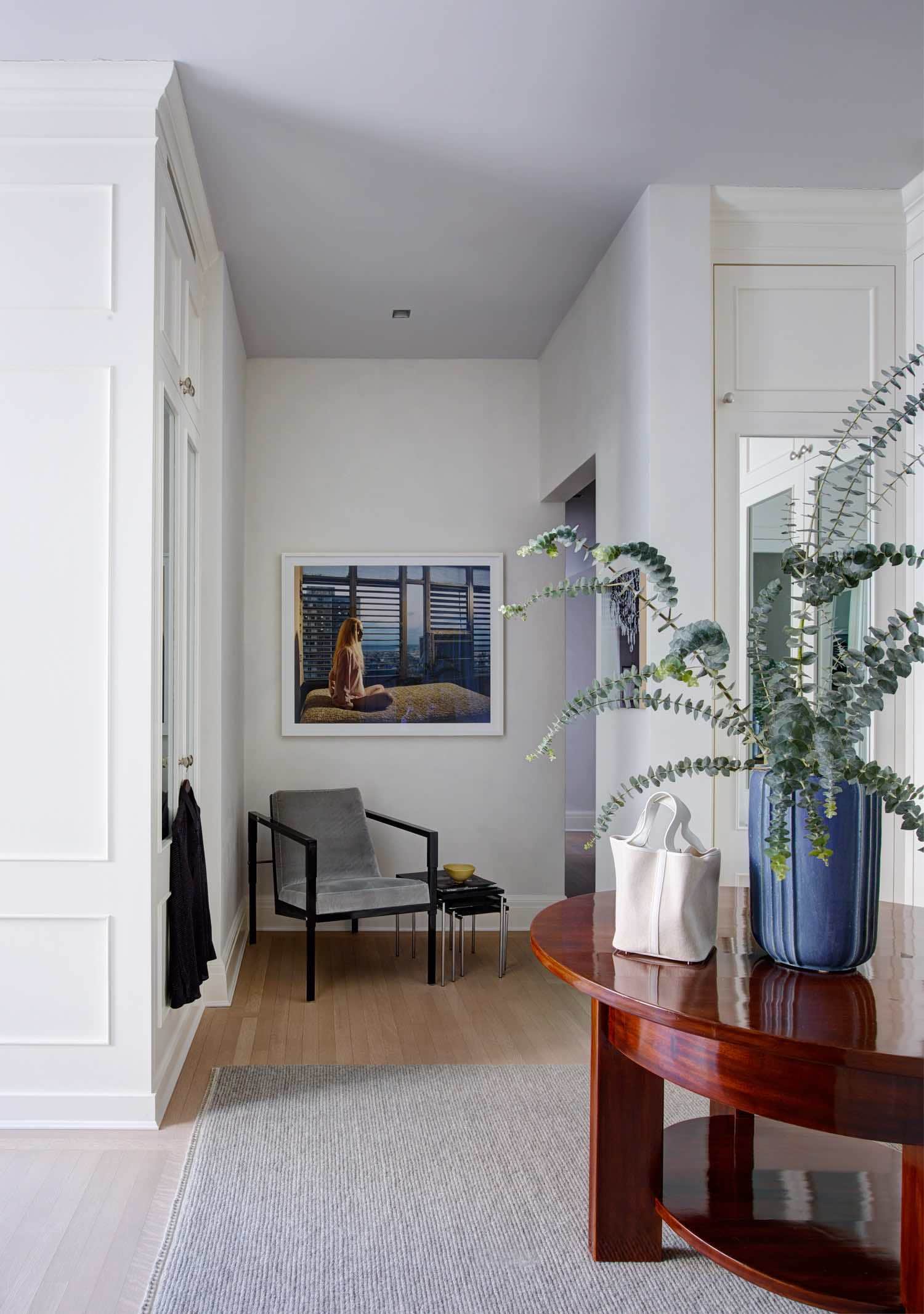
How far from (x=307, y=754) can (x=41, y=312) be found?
9.22 feet

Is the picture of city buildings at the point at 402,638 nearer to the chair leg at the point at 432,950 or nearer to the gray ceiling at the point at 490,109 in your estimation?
the chair leg at the point at 432,950

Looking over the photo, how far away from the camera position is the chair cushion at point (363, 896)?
13.4ft

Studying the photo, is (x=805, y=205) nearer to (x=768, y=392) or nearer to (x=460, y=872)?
(x=768, y=392)

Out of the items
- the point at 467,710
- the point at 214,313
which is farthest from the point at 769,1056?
the point at 467,710

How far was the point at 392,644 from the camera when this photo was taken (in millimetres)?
5211

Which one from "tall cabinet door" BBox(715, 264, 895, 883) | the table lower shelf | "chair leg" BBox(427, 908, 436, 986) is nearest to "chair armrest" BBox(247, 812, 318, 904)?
"chair leg" BBox(427, 908, 436, 986)

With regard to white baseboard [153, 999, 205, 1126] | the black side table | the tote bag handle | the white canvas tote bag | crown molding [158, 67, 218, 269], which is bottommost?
white baseboard [153, 999, 205, 1126]

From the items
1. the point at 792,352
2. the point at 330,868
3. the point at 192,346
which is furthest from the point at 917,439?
the point at 330,868

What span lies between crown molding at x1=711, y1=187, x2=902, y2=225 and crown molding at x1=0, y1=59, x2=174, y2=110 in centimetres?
185

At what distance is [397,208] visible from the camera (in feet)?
11.7

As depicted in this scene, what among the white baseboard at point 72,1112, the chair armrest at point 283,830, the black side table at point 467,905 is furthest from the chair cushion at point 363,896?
the white baseboard at point 72,1112

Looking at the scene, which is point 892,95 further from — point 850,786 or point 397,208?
point 850,786

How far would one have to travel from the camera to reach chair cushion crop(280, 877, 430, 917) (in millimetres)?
4074

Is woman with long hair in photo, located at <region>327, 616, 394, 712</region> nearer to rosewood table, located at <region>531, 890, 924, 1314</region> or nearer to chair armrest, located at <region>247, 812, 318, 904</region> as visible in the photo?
chair armrest, located at <region>247, 812, 318, 904</region>
